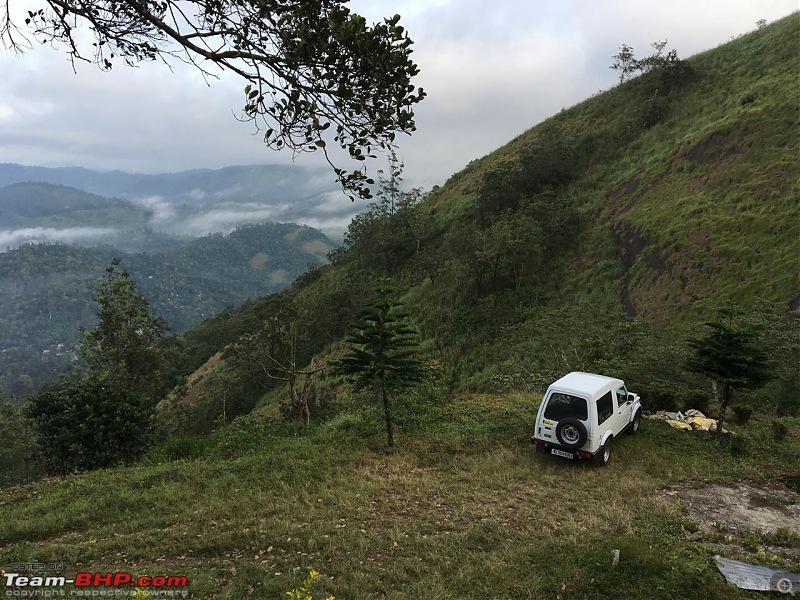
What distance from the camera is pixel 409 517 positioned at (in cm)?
788

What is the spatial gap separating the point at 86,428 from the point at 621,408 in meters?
13.9

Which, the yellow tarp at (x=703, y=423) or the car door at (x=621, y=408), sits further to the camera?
the yellow tarp at (x=703, y=423)

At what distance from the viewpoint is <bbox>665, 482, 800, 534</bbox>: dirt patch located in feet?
24.5

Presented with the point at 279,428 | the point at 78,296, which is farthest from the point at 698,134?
the point at 78,296

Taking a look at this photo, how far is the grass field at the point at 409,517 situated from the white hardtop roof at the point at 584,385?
173cm

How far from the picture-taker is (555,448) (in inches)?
390

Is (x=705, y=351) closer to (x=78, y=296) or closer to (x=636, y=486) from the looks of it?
(x=636, y=486)

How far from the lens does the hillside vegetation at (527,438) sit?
6406mm

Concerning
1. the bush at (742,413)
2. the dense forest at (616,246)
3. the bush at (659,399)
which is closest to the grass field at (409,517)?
the bush at (742,413)

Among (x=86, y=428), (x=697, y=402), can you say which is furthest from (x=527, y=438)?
(x=86, y=428)

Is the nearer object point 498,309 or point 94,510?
point 94,510

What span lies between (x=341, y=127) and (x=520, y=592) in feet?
20.5

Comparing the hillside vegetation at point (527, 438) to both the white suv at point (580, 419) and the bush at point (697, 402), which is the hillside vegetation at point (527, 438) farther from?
the white suv at point (580, 419)

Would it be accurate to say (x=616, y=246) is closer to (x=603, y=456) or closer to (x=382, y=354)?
(x=603, y=456)
